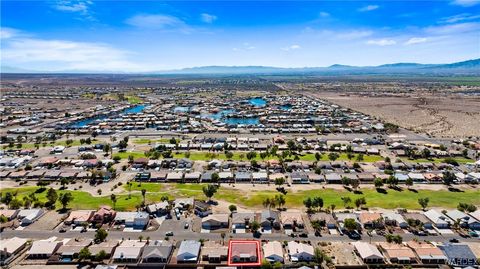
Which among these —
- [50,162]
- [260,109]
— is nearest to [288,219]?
[50,162]

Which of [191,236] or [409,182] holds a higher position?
[409,182]

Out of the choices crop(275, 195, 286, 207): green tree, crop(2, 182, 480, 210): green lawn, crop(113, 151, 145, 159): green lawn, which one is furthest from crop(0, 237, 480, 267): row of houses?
crop(113, 151, 145, 159): green lawn

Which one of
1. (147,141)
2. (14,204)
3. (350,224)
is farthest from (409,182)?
(147,141)

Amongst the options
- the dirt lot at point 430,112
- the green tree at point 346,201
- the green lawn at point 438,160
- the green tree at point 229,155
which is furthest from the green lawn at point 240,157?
the dirt lot at point 430,112

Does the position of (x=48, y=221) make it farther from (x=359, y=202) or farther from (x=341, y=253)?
(x=359, y=202)

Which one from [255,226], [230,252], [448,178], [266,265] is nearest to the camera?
[266,265]

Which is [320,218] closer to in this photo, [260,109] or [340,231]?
[340,231]
